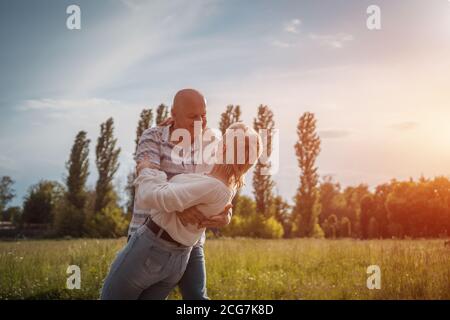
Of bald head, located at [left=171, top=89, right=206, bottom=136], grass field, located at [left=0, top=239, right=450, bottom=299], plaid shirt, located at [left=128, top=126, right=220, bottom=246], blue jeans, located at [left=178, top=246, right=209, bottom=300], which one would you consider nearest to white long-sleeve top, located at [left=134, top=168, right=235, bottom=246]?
plaid shirt, located at [left=128, top=126, right=220, bottom=246]

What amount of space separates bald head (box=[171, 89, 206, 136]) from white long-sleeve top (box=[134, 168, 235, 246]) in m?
0.47

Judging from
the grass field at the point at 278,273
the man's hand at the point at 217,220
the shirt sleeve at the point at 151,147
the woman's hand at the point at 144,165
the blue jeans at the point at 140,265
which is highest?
the shirt sleeve at the point at 151,147

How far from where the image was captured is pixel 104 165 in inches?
1107

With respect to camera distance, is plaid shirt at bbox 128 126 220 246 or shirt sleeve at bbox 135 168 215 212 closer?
→ shirt sleeve at bbox 135 168 215 212

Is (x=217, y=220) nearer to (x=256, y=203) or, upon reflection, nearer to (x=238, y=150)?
(x=238, y=150)

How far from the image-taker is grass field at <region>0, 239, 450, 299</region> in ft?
17.9

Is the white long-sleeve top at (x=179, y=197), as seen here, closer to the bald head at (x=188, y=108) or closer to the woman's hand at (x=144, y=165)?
the woman's hand at (x=144, y=165)

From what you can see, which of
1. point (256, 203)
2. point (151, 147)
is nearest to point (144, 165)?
point (151, 147)

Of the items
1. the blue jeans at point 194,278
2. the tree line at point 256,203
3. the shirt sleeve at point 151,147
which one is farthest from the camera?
the tree line at point 256,203

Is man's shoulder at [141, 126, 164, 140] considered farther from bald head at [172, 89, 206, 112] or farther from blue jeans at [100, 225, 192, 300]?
blue jeans at [100, 225, 192, 300]

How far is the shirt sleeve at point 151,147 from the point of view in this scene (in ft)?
7.45

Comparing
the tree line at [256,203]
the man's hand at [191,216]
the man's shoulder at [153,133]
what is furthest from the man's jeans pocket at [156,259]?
the tree line at [256,203]
